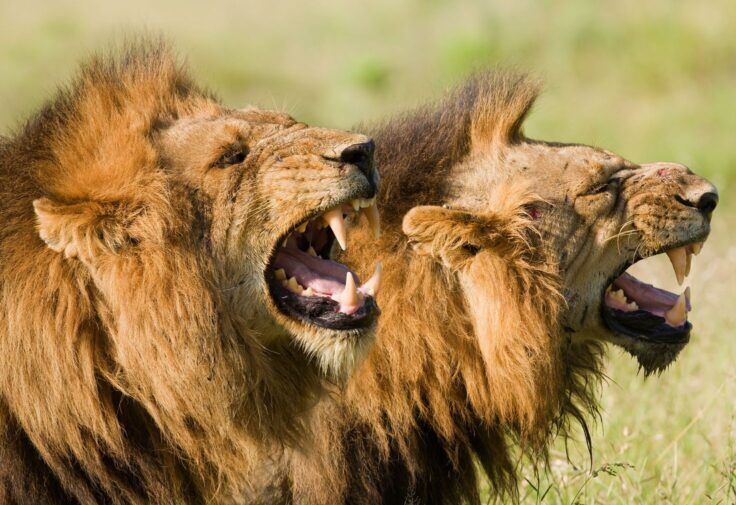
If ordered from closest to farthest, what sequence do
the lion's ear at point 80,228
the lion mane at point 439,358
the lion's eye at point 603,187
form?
the lion's ear at point 80,228, the lion mane at point 439,358, the lion's eye at point 603,187

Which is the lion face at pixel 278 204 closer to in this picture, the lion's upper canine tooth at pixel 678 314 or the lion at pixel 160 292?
the lion at pixel 160 292

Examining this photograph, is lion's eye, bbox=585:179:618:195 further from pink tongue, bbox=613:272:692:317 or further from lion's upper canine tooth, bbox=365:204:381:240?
lion's upper canine tooth, bbox=365:204:381:240

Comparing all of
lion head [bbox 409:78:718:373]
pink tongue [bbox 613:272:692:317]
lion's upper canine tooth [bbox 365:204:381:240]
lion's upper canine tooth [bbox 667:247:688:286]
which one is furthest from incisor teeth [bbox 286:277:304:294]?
lion's upper canine tooth [bbox 667:247:688:286]

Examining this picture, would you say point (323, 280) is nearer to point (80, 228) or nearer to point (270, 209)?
point (270, 209)

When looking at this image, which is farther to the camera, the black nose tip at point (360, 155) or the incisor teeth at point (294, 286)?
the incisor teeth at point (294, 286)

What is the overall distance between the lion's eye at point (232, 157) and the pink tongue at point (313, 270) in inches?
12.9

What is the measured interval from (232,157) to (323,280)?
0.49 m

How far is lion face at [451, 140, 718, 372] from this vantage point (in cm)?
461

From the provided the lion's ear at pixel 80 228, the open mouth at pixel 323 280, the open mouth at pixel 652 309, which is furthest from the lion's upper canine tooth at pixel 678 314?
the lion's ear at pixel 80 228

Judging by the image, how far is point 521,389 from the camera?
Result: 437 centimetres

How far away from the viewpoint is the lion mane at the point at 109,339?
356 centimetres

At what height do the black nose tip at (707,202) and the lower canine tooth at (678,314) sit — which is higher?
the black nose tip at (707,202)

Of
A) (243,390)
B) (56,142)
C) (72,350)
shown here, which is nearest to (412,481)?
(243,390)

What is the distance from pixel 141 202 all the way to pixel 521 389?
58.8 inches
